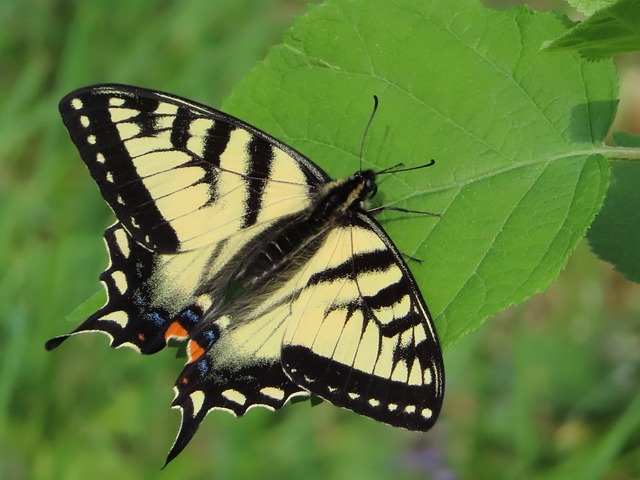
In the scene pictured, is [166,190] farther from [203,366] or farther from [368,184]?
[368,184]

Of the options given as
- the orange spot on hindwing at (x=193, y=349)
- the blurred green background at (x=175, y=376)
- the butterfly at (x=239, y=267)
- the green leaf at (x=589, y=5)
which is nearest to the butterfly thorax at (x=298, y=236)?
the butterfly at (x=239, y=267)

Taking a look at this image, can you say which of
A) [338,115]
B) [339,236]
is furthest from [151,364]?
[338,115]

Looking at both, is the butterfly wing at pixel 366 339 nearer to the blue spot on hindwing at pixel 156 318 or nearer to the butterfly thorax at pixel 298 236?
the butterfly thorax at pixel 298 236

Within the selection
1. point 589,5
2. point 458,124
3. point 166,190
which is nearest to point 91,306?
point 166,190

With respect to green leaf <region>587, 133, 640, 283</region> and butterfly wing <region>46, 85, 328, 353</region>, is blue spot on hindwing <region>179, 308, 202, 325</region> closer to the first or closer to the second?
butterfly wing <region>46, 85, 328, 353</region>

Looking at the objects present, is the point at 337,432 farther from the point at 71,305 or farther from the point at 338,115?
the point at 338,115

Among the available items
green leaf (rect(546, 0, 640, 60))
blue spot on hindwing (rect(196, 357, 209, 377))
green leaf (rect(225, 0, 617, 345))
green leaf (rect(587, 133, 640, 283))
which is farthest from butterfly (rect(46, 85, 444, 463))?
green leaf (rect(546, 0, 640, 60))
